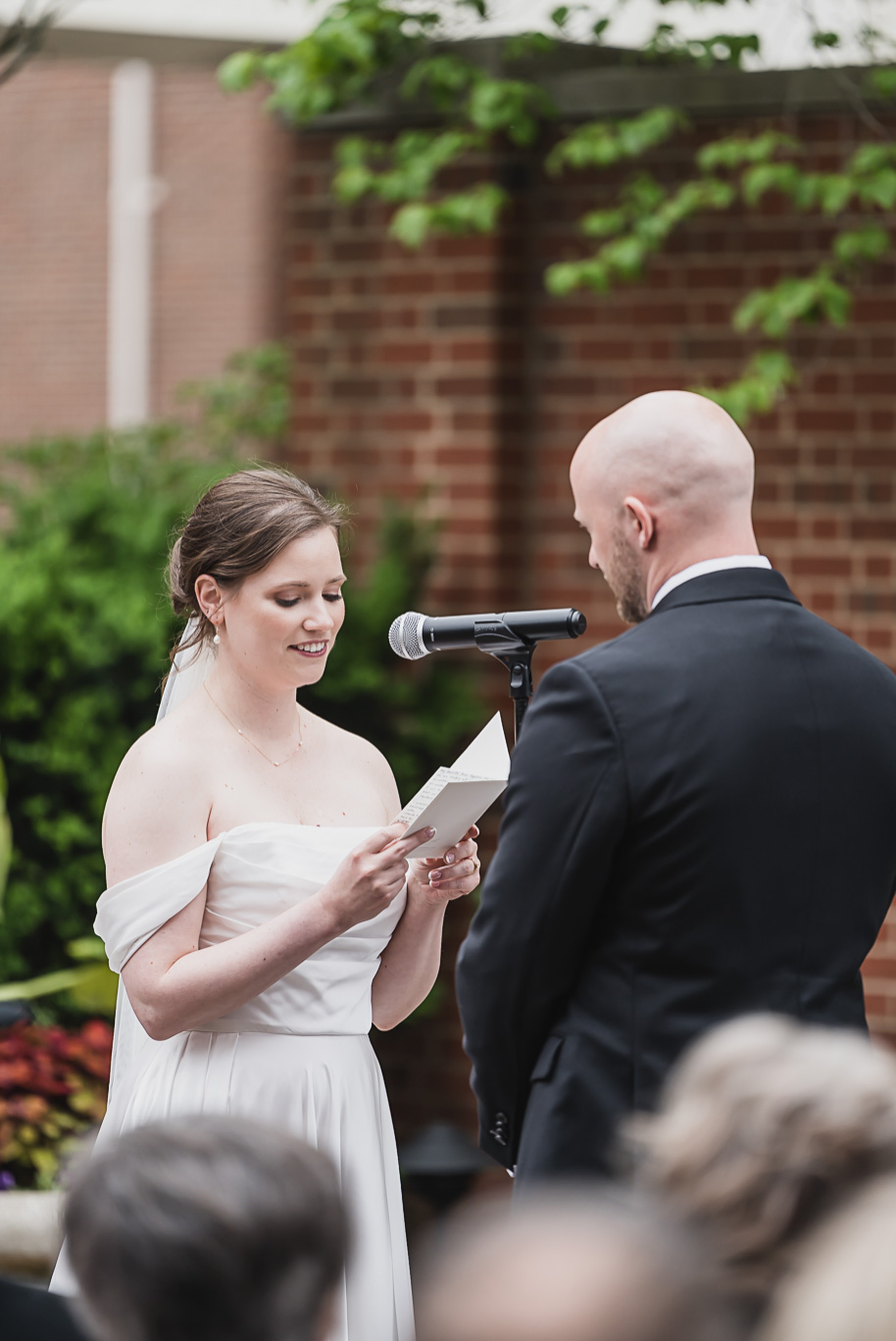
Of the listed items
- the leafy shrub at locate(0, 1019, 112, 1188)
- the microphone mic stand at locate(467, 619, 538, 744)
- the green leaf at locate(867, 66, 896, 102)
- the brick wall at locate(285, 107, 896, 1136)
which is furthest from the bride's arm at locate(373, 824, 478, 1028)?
the green leaf at locate(867, 66, 896, 102)

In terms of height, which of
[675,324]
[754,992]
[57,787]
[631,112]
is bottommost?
[57,787]

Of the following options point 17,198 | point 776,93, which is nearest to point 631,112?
point 776,93

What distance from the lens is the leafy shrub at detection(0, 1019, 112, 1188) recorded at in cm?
472

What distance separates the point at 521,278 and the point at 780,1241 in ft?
15.5

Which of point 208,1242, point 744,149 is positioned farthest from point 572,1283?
point 744,149

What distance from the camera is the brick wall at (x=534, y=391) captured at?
538 centimetres

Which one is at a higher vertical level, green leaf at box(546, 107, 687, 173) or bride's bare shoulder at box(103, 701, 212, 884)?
green leaf at box(546, 107, 687, 173)

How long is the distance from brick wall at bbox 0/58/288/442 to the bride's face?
11.7 m

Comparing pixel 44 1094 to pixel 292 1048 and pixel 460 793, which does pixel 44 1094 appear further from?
pixel 460 793

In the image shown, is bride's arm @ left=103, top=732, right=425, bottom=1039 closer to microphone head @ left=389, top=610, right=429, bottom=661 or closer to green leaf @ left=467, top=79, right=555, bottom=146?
microphone head @ left=389, top=610, right=429, bottom=661

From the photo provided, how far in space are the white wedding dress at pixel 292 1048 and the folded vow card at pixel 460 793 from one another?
0.83 ft

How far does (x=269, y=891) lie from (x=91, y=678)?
2.76 metres

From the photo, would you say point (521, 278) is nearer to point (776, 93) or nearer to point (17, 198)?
point (776, 93)

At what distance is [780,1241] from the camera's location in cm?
135
